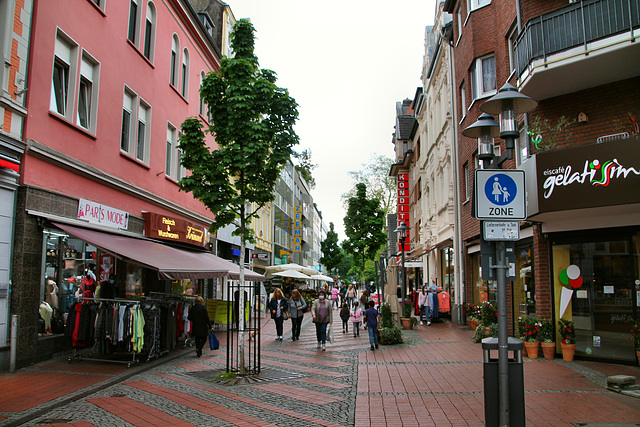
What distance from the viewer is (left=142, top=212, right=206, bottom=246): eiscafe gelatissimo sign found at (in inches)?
646

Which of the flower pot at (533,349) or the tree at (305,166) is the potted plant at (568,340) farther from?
the tree at (305,166)

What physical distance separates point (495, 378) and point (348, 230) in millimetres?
30407

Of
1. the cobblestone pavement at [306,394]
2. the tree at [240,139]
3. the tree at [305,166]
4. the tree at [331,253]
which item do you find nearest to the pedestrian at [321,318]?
the cobblestone pavement at [306,394]

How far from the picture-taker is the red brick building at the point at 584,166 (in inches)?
399

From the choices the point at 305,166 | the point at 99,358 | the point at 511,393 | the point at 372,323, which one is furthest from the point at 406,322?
the point at 305,166

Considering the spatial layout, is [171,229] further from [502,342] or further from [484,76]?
[502,342]

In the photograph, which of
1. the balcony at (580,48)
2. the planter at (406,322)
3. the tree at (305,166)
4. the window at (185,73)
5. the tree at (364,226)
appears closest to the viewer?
the balcony at (580,48)

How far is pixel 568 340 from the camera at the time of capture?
11258mm

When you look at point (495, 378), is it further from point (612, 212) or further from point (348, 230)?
point (348, 230)

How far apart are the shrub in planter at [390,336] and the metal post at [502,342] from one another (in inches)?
373

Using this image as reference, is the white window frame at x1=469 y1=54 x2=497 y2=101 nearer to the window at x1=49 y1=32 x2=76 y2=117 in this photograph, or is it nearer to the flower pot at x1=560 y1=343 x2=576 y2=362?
the flower pot at x1=560 y1=343 x2=576 y2=362

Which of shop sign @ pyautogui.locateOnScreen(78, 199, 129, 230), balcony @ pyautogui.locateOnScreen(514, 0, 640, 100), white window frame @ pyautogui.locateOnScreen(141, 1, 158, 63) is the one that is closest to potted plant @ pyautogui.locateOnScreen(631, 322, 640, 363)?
balcony @ pyautogui.locateOnScreen(514, 0, 640, 100)

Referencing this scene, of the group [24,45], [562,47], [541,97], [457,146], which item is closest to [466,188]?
[457,146]

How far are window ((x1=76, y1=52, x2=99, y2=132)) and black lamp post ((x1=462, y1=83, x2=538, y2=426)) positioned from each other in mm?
10375
